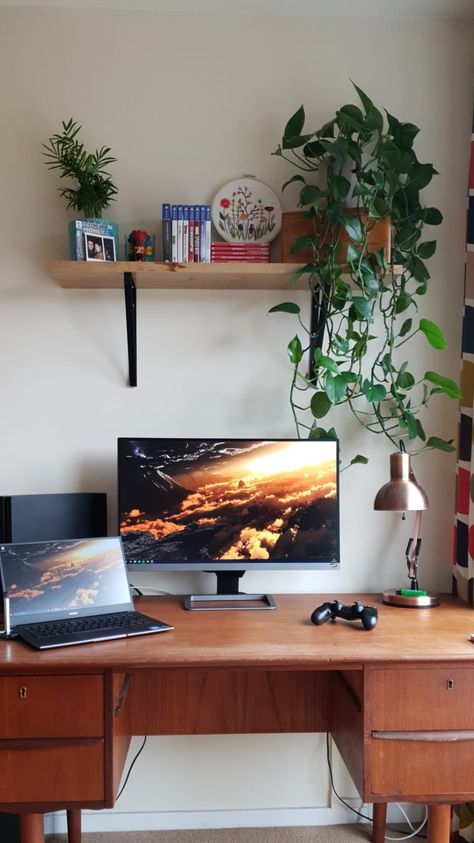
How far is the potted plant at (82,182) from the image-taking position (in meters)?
2.05

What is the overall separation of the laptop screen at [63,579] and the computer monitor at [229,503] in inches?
5.9

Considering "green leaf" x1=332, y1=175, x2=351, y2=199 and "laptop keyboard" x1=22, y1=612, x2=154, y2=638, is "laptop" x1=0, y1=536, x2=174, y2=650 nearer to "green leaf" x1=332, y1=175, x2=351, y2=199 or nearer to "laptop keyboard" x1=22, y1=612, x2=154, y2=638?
"laptop keyboard" x1=22, y1=612, x2=154, y2=638

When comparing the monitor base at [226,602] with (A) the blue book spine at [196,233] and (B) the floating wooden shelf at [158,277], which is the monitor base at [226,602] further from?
(A) the blue book spine at [196,233]

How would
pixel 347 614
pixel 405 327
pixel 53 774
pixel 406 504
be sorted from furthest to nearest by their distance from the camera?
pixel 405 327 → pixel 406 504 → pixel 347 614 → pixel 53 774

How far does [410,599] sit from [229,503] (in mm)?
597

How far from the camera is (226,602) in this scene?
6.72ft

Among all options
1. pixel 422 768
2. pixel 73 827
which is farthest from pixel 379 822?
pixel 73 827

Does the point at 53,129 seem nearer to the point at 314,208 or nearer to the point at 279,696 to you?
the point at 314,208

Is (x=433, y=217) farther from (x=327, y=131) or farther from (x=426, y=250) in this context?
(x=327, y=131)

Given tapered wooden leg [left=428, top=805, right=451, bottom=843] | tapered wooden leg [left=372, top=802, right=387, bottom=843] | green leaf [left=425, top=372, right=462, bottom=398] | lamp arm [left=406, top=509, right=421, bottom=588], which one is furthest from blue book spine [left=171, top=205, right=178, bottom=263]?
tapered wooden leg [left=372, top=802, right=387, bottom=843]

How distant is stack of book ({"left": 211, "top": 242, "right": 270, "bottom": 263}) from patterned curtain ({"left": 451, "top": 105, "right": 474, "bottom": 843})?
0.67 metres

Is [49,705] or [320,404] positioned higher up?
[320,404]

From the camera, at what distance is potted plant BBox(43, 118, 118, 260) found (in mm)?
2055

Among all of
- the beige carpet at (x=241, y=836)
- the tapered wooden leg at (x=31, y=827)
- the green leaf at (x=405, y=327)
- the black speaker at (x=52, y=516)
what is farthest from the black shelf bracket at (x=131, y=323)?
the beige carpet at (x=241, y=836)
